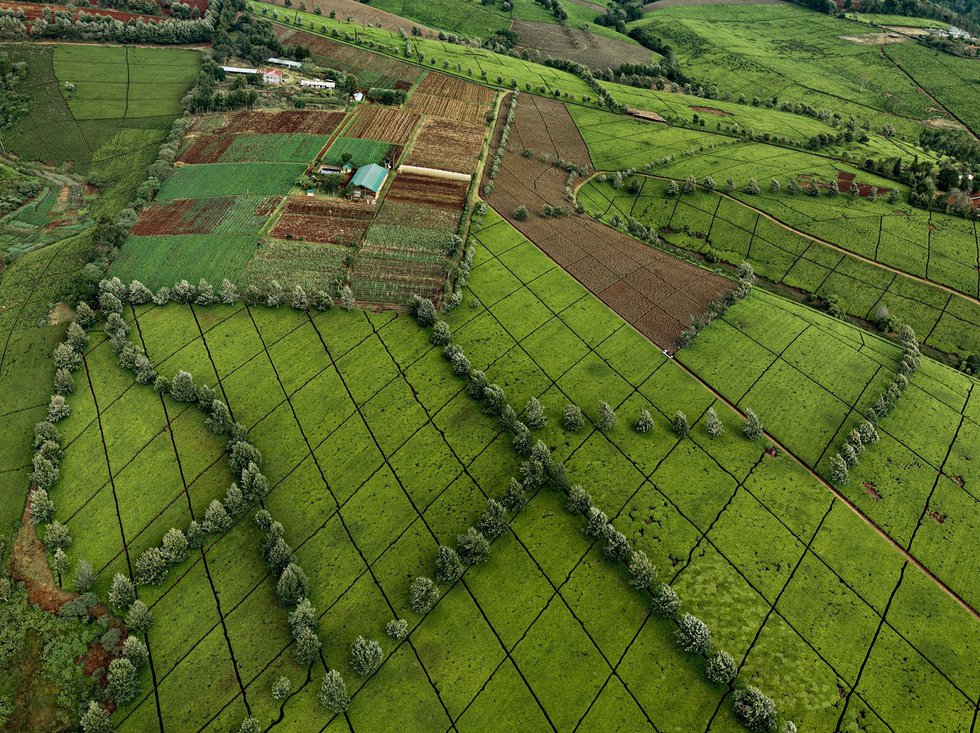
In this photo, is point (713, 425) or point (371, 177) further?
point (371, 177)

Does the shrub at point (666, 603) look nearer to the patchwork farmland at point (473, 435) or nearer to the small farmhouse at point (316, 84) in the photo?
the patchwork farmland at point (473, 435)

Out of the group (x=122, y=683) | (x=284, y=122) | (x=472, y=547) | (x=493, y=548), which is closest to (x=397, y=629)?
(x=472, y=547)

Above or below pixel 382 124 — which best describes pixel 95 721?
below

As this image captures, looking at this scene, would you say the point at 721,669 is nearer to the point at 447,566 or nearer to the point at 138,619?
the point at 447,566

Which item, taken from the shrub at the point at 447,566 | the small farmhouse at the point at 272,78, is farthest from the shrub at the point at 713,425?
the small farmhouse at the point at 272,78

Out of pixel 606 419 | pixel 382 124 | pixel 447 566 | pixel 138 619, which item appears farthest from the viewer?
pixel 382 124

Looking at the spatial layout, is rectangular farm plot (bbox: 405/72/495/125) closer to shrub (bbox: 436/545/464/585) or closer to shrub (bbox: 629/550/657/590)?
shrub (bbox: 436/545/464/585)
